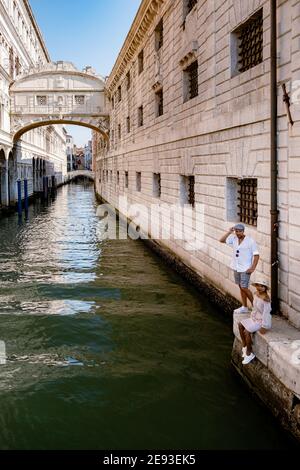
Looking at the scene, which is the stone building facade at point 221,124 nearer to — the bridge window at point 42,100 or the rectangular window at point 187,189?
the rectangular window at point 187,189

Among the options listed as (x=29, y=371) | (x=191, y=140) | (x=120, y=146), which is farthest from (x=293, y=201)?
(x=120, y=146)

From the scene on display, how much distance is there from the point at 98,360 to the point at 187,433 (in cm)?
240

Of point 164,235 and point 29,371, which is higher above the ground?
point 164,235

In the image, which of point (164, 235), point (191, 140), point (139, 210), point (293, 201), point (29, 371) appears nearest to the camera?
point (293, 201)

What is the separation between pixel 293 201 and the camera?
6.32 meters

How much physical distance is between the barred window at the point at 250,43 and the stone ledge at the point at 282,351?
14.7 feet

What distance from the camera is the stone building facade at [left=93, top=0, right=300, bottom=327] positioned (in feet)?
21.3

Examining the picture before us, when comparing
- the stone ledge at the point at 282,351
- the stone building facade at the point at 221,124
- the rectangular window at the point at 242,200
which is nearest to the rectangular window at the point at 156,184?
the stone building facade at the point at 221,124

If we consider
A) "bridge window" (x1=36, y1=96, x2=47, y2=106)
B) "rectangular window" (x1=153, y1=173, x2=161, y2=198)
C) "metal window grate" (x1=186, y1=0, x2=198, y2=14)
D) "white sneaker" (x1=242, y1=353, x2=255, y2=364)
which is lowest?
"white sneaker" (x1=242, y1=353, x2=255, y2=364)

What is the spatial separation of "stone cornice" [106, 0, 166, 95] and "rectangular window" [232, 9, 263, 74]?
23.0 ft

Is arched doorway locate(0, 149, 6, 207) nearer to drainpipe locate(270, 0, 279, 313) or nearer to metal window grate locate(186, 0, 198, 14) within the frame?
metal window grate locate(186, 0, 198, 14)

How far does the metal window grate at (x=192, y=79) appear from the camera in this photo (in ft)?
38.4

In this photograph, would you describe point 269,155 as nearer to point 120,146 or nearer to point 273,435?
point 273,435

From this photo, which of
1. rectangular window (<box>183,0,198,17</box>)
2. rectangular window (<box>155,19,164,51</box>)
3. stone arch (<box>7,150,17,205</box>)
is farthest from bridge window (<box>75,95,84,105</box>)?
rectangular window (<box>183,0,198,17</box>)
